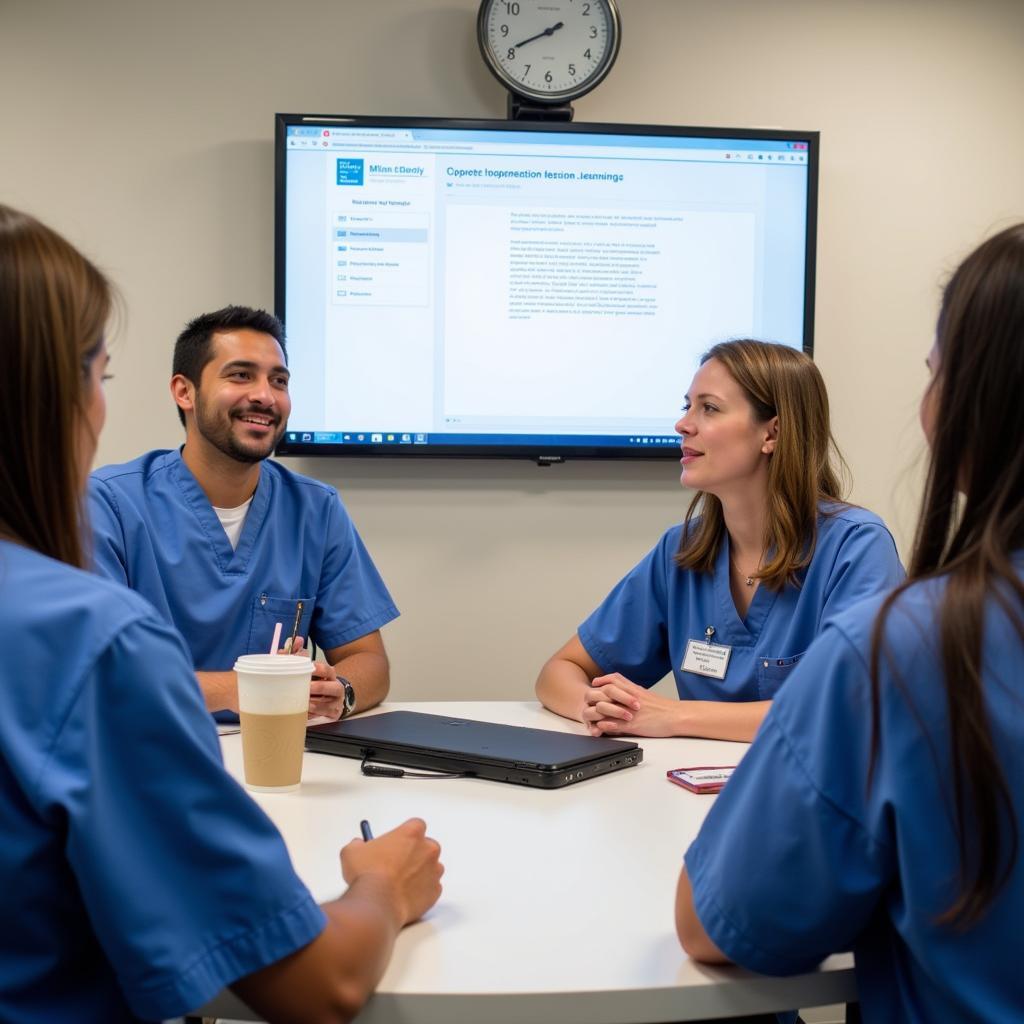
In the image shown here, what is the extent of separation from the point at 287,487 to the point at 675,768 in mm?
1060

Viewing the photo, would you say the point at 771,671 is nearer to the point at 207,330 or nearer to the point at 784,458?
the point at 784,458

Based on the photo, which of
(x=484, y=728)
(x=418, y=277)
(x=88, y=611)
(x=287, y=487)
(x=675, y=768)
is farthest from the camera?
(x=418, y=277)

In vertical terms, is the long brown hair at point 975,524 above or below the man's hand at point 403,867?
above

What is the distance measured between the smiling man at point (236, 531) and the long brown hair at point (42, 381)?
3.59 ft

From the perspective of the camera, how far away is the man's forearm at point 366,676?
1.93m

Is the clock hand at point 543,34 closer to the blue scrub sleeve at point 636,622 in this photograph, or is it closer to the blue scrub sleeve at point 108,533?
the blue scrub sleeve at point 636,622

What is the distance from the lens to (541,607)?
117 inches

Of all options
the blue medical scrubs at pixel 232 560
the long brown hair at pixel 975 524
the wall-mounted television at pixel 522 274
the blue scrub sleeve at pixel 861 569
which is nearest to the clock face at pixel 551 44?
the wall-mounted television at pixel 522 274

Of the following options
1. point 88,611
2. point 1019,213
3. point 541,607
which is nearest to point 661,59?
point 1019,213

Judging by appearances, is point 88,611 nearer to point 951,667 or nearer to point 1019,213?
point 951,667

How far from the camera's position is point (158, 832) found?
74 cm

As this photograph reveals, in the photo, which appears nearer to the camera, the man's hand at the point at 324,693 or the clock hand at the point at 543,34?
the man's hand at the point at 324,693

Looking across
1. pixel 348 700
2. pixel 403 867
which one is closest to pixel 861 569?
pixel 348 700

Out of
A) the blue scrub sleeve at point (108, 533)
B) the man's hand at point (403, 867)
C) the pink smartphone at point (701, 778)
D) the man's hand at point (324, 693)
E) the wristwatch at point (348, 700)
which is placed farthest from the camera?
the blue scrub sleeve at point (108, 533)
